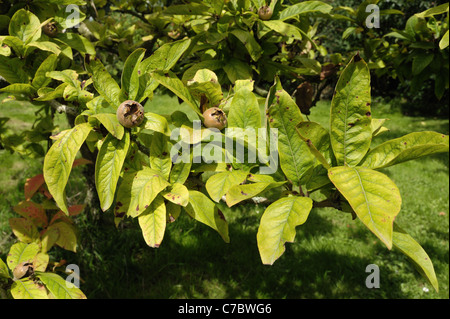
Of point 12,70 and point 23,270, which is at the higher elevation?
point 12,70

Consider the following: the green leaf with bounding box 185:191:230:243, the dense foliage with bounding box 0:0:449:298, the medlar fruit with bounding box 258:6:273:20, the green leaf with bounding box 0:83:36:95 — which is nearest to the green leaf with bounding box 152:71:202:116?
the dense foliage with bounding box 0:0:449:298

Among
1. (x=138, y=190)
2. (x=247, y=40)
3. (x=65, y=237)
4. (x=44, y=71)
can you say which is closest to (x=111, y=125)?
(x=138, y=190)

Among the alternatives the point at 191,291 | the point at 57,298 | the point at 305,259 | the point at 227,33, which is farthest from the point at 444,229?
the point at 57,298

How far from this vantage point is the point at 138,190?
80cm

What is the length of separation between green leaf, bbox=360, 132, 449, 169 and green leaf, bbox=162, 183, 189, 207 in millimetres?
422

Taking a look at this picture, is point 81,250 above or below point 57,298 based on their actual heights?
below

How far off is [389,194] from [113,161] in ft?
1.96

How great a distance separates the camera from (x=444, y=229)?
3.62m

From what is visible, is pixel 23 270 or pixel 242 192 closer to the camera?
pixel 242 192

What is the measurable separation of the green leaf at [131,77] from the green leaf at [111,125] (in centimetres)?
11

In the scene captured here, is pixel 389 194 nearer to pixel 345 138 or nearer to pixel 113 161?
pixel 345 138

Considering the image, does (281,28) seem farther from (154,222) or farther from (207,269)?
(207,269)

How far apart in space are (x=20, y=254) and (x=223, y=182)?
100cm

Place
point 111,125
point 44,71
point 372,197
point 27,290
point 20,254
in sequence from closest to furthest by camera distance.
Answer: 1. point 372,197
2. point 111,125
3. point 44,71
4. point 27,290
5. point 20,254
